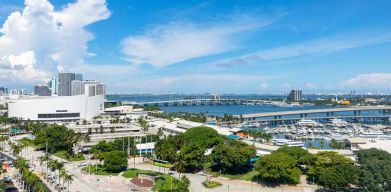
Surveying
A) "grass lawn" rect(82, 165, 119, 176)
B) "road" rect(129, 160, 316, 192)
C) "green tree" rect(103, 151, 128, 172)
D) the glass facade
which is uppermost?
the glass facade

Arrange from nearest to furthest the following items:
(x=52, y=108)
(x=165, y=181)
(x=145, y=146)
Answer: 1. (x=165, y=181)
2. (x=145, y=146)
3. (x=52, y=108)

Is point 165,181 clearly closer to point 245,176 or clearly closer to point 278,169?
point 245,176

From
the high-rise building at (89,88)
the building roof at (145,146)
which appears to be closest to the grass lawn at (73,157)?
the building roof at (145,146)

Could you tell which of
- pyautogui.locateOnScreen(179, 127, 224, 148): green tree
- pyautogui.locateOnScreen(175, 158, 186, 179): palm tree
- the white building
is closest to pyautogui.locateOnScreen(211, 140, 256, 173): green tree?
pyautogui.locateOnScreen(175, 158, 186, 179): palm tree

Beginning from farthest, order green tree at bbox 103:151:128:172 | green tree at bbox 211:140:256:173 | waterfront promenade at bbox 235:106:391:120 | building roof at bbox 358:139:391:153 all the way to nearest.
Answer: waterfront promenade at bbox 235:106:391:120 < building roof at bbox 358:139:391:153 < green tree at bbox 103:151:128:172 < green tree at bbox 211:140:256:173

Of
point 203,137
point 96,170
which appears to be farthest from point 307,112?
point 96,170

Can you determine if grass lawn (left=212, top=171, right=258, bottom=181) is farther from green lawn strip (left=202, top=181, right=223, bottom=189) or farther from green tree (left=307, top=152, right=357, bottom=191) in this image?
green tree (left=307, top=152, right=357, bottom=191)
